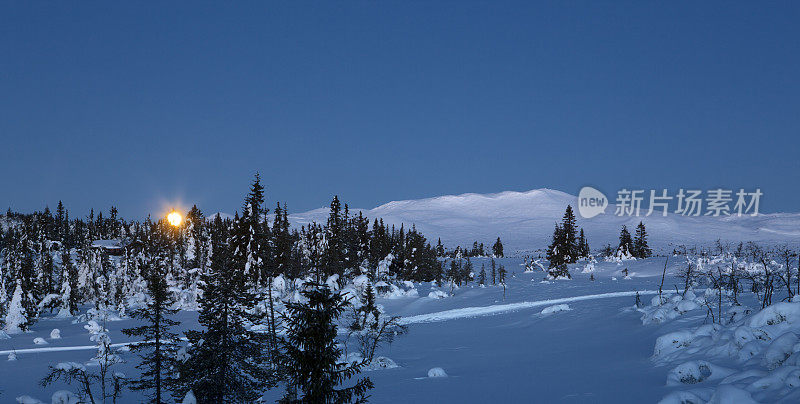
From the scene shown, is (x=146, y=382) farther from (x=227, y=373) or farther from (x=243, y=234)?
(x=243, y=234)

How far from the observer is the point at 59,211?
147m

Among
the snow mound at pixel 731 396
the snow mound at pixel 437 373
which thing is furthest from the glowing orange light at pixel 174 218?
the snow mound at pixel 731 396

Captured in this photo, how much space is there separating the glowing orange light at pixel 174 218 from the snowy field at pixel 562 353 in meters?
109

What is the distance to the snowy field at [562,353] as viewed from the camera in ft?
40.7

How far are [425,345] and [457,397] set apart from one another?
19.5 m

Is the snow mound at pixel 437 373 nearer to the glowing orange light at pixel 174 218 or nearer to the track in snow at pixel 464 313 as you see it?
the track in snow at pixel 464 313

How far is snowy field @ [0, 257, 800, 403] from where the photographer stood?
12.4m

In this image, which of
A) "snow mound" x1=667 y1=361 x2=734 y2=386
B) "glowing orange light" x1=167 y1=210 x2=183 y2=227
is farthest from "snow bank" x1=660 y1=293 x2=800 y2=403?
"glowing orange light" x1=167 y1=210 x2=183 y2=227

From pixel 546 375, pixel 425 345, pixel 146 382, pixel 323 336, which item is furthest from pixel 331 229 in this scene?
pixel 323 336

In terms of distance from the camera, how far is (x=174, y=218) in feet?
549

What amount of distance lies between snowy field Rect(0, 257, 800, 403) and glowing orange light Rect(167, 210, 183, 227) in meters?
109

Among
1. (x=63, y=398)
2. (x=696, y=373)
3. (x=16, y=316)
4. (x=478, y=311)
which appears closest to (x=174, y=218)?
(x=16, y=316)

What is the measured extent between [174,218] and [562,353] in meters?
165

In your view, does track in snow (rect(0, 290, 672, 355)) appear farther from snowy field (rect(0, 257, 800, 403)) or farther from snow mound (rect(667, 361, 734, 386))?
snow mound (rect(667, 361, 734, 386))
